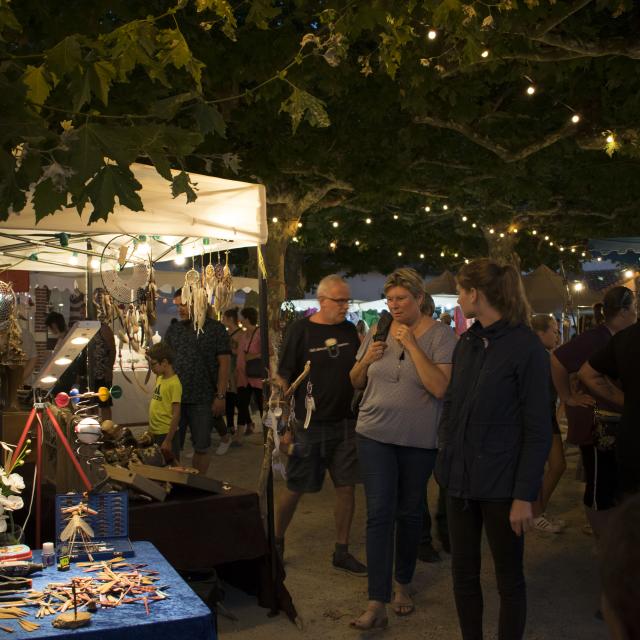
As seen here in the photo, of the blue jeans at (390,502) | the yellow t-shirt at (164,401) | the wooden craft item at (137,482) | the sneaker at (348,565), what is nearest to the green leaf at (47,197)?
the wooden craft item at (137,482)

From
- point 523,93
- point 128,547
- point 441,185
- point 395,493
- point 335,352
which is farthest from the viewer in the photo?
point 441,185

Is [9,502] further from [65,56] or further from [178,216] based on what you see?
[178,216]

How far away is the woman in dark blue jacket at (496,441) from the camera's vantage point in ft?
11.2

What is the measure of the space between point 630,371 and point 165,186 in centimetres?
257

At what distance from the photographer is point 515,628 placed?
136 inches

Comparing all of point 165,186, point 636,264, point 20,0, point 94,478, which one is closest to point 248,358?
point 636,264

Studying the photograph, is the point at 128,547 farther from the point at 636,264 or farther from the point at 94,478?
the point at 636,264

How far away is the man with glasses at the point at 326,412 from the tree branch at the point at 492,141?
771 cm

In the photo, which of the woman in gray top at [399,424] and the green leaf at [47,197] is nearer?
the green leaf at [47,197]

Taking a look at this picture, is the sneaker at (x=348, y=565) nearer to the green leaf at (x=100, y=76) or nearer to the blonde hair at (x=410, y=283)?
the blonde hair at (x=410, y=283)

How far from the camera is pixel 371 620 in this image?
4348mm

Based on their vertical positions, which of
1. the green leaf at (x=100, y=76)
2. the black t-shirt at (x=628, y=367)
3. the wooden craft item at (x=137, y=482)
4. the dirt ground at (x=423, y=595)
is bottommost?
the dirt ground at (x=423, y=595)

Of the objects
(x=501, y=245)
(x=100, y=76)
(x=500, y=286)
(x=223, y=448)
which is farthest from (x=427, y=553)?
(x=501, y=245)

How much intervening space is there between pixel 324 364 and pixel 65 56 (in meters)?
2.70
